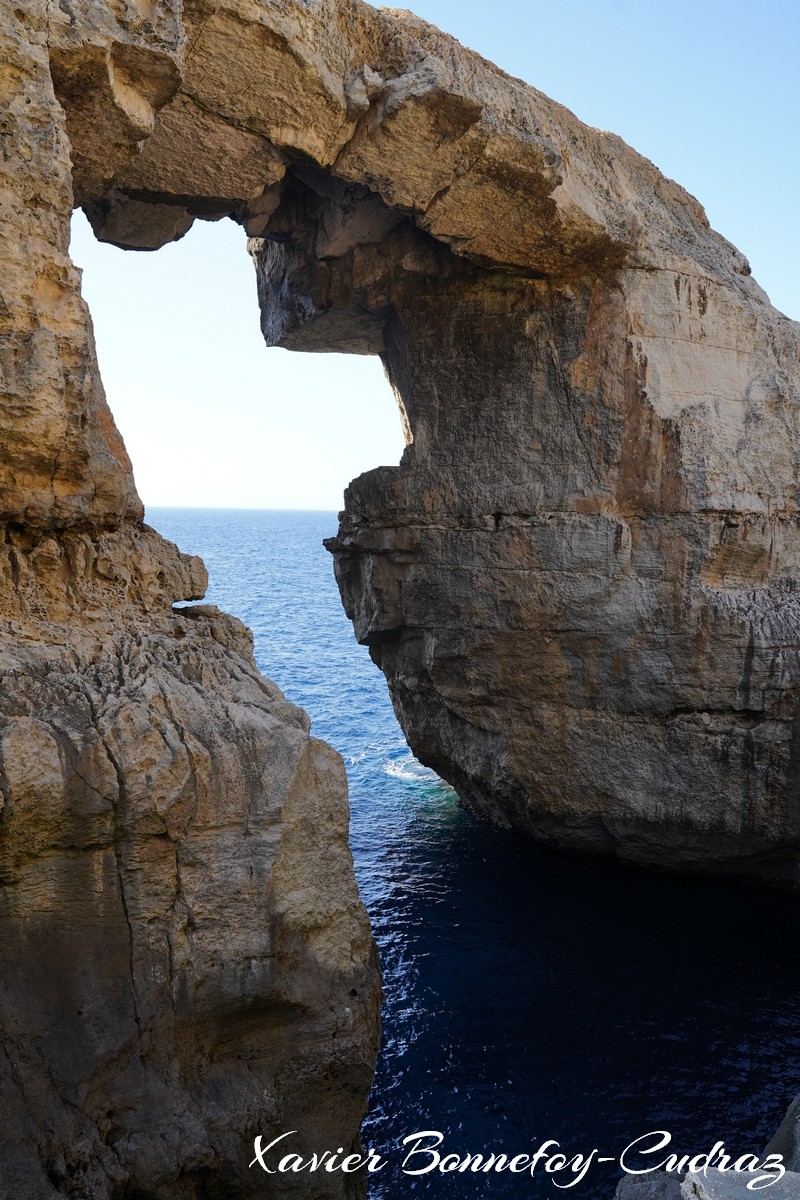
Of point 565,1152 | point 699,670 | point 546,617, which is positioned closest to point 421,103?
point 546,617

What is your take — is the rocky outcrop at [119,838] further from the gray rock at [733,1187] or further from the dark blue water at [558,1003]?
the gray rock at [733,1187]

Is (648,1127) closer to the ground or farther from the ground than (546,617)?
closer to the ground

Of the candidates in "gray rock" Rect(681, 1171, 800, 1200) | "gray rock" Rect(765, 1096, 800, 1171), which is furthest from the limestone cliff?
"gray rock" Rect(681, 1171, 800, 1200)

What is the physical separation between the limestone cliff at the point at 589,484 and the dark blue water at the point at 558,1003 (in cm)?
103

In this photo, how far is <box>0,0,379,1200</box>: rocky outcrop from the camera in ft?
19.2

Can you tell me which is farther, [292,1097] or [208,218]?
[208,218]

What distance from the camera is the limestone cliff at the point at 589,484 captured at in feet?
37.1

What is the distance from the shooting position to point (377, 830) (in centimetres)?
1474

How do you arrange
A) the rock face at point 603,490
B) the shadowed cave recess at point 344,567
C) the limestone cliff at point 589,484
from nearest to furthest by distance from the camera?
the shadowed cave recess at point 344,567, the limestone cliff at point 589,484, the rock face at point 603,490

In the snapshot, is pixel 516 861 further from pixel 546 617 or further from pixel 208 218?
pixel 208 218

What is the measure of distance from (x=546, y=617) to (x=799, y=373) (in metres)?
4.59

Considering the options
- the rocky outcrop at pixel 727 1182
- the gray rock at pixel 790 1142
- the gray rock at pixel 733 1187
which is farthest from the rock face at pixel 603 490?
the gray rock at pixel 733 1187

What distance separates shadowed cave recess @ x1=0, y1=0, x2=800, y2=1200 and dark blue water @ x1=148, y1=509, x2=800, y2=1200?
0.92 meters

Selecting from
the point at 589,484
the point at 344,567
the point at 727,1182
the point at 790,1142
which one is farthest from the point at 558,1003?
the point at 344,567
